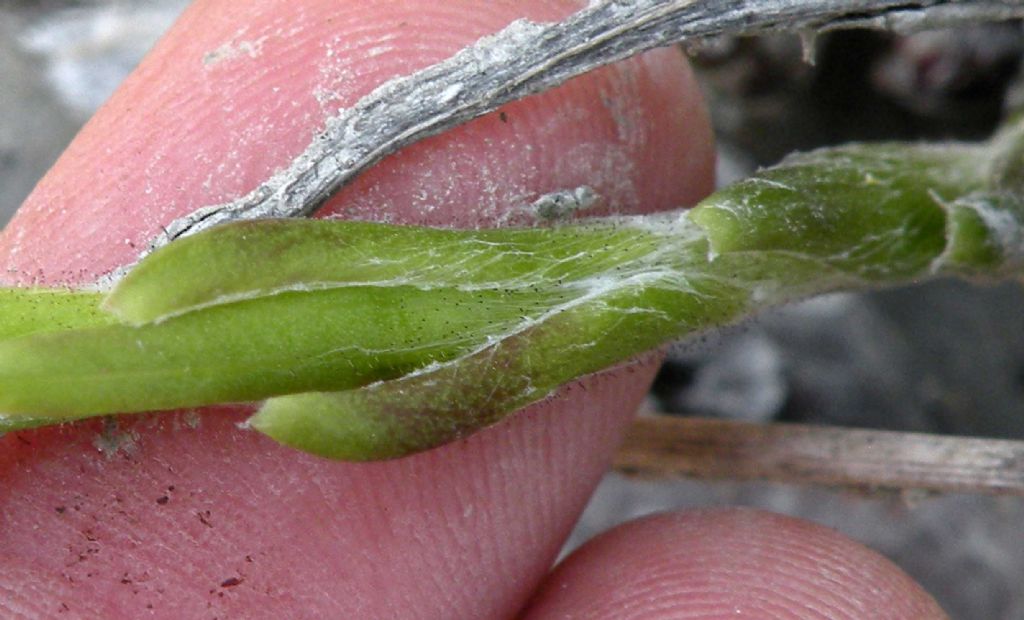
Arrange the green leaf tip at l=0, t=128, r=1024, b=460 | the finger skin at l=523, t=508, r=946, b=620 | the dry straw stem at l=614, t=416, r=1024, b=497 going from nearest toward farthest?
the green leaf tip at l=0, t=128, r=1024, b=460 < the finger skin at l=523, t=508, r=946, b=620 < the dry straw stem at l=614, t=416, r=1024, b=497

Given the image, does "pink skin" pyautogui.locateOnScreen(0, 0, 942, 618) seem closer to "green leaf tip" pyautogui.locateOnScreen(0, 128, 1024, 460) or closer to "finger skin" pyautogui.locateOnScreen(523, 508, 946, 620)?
"finger skin" pyautogui.locateOnScreen(523, 508, 946, 620)

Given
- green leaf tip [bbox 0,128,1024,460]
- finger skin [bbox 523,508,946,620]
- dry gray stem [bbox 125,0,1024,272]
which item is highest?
dry gray stem [bbox 125,0,1024,272]

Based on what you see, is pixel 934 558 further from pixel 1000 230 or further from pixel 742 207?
pixel 742 207

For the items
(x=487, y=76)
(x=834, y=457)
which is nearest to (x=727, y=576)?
(x=834, y=457)

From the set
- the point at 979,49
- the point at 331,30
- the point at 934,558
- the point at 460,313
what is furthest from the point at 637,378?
the point at 979,49

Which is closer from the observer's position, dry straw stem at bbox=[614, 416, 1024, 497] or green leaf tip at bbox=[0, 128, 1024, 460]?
green leaf tip at bbox=[0, 128, 1024, 460]

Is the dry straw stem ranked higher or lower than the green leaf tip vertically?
lower

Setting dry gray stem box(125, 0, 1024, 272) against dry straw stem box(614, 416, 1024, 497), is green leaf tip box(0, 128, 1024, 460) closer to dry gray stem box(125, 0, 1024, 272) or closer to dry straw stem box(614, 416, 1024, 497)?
dry gray stem box(125, 0, 1024, 272)

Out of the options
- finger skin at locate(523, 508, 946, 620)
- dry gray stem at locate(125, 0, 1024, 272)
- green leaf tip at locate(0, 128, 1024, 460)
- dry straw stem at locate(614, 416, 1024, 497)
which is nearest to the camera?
green leaf tip at locate(0, 128, 1024, 460)

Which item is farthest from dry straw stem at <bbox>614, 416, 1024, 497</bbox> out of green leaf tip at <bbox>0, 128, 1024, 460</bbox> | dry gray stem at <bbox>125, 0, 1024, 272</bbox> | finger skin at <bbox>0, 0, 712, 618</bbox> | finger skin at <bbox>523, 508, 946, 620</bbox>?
dry gray stem at <bbox>125, 0, 1024, 272</bbox>
